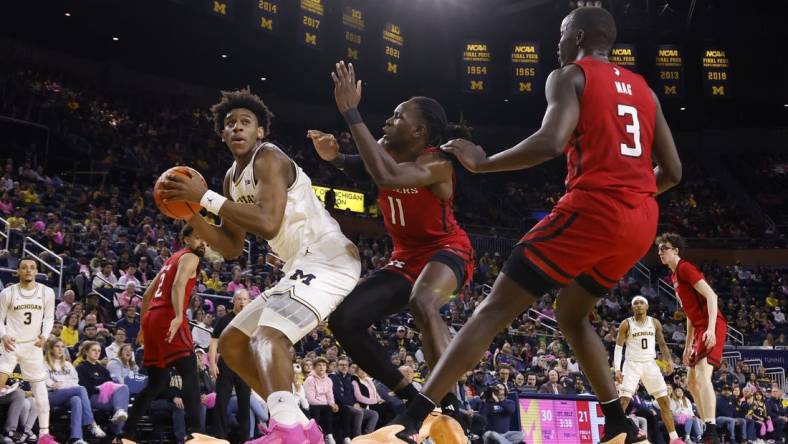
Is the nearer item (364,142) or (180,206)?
(364,142)

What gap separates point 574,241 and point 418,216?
164 centimetres

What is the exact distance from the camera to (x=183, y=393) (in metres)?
7.35

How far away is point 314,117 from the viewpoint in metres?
30.7

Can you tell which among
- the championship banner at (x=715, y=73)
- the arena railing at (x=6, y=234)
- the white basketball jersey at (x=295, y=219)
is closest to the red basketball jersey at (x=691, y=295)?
the white basketball jersey at (x=295, y=219)

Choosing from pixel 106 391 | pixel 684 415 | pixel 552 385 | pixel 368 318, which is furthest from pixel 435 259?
pixel 684 415

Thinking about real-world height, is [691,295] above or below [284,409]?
above

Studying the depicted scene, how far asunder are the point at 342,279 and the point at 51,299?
578 centimetres

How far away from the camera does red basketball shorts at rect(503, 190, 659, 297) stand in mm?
3641

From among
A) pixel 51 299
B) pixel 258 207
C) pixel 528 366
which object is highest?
pixel 258 207

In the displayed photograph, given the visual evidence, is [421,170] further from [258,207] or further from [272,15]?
[272,15]

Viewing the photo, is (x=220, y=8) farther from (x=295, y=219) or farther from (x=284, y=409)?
(x=284, y=409)

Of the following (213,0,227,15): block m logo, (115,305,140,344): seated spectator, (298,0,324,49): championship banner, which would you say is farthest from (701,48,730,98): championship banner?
(115,305,140,344): seated spectator

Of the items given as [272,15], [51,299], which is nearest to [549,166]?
[272,15]

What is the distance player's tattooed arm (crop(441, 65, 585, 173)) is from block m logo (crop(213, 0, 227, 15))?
693 inches
